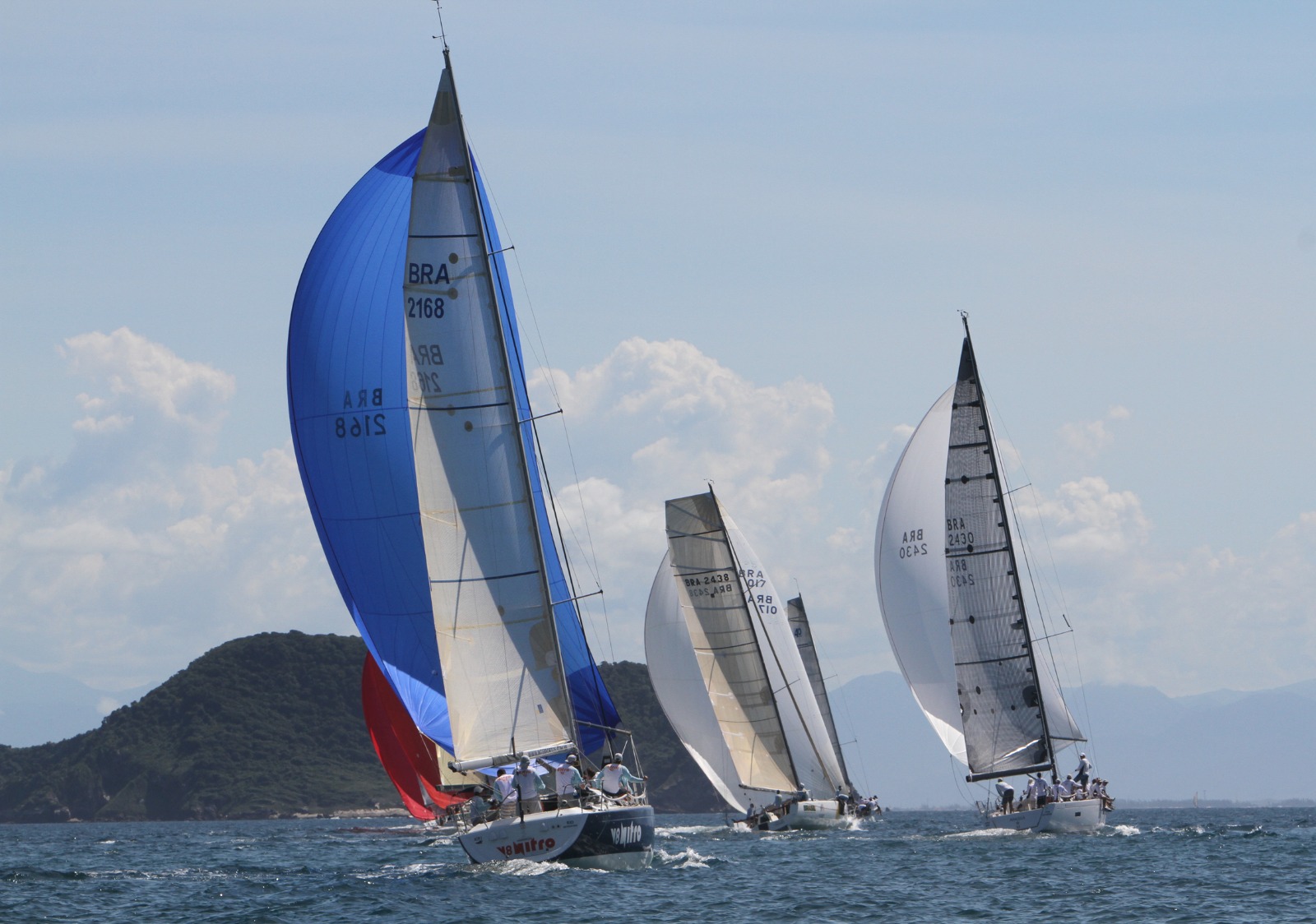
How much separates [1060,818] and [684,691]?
13.3 metres

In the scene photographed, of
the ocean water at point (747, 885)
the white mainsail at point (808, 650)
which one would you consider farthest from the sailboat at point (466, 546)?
the white mainsail at point (808, 650)

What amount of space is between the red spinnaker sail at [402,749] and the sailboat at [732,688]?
8900 millimetres

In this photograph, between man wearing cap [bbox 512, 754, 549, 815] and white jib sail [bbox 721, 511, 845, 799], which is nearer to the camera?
man wearing cap [bbox 512, 754, 549, 815]

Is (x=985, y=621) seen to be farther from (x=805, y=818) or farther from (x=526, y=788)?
(x=526, y=788)

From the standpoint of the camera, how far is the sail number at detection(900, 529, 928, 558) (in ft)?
145

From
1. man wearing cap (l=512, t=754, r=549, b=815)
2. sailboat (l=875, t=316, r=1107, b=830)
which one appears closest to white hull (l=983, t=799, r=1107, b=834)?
sailboat (l=875, t=316, r=1107, b=830)

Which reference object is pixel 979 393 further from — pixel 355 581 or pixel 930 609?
pixel 355 581

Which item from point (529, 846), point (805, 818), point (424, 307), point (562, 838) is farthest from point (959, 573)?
point (424, 307)

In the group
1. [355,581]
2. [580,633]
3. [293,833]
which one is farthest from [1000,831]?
[293,833]

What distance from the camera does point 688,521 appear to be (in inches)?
1946

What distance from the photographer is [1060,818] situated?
39.5 m

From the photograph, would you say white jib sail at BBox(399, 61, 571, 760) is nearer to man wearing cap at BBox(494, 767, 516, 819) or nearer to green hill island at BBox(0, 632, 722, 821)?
man wearing cap at BBox(494, 767, 516, 819)

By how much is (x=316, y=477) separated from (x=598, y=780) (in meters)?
8.55

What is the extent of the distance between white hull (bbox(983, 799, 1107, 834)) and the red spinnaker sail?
64.4 ft
